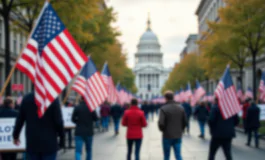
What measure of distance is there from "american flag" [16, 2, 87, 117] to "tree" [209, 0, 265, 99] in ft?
72.2

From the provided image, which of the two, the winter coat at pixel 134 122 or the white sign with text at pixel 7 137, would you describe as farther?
the winter coat at pixel 134 122

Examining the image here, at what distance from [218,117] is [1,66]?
3060 cm

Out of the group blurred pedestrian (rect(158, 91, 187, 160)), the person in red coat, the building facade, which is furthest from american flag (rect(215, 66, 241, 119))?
the building facade

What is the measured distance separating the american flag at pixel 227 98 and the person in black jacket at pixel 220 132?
0.13 m

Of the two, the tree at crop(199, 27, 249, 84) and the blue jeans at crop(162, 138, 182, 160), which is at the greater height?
the tree at crop(199, 27, 249, 84)

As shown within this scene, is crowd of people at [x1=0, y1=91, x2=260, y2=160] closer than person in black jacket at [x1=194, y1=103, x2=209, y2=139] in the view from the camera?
Yes

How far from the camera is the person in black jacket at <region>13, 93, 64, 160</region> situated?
6176 mm

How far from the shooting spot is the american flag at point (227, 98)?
9.51 m

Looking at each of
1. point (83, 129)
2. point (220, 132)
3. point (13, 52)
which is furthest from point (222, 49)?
point (83, 129)

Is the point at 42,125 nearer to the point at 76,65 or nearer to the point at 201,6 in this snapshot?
the point at 76,65

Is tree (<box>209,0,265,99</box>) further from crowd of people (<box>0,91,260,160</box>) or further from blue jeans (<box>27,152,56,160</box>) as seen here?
blue jeans (<box>27,152,56,160</box>)

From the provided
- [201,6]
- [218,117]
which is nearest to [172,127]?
[218,117]

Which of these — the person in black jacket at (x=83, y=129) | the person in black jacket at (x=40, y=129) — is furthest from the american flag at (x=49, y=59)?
the person in black jacket at (x=83, y=129)

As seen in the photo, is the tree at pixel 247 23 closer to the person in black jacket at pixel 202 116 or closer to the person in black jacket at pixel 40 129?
the person in black jacket at pixel 202 116
